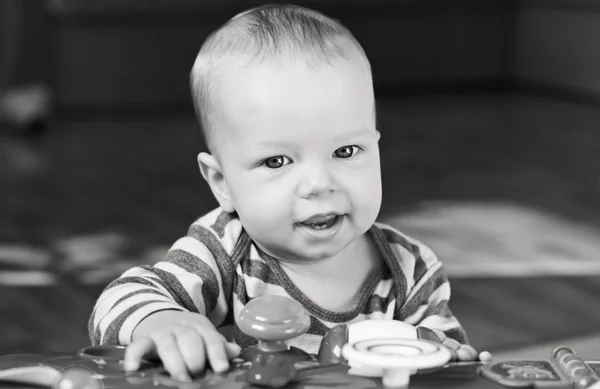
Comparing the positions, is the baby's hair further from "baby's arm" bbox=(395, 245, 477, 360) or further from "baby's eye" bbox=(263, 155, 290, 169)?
"baby's arm" bbox=(395, 245, 477, 360)

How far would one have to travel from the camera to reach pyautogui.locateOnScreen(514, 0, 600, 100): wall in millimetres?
4312

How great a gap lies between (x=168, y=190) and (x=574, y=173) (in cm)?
115

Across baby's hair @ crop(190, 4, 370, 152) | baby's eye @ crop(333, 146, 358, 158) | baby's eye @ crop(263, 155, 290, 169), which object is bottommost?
baby's eye @ crop(263, 155, 290, 169)

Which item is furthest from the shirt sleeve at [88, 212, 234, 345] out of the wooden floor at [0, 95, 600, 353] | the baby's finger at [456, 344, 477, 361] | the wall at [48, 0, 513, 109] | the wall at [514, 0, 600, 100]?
the wall at [514, 0, 600, 100]

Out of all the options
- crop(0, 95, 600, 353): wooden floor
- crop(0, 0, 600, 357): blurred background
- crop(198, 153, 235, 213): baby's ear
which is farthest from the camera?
crop(0, 0, 600, 357): blurred background

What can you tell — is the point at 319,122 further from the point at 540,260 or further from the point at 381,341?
the point at 540,260

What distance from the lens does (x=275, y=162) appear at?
85 centimetres

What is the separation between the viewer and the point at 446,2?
468cm

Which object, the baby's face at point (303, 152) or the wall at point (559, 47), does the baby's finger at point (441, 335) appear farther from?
the wall at point (559, 47)

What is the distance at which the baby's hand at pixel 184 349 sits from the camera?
70 cm

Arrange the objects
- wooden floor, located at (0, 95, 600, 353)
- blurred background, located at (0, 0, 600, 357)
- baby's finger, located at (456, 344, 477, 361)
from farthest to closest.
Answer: blurred background, located at (0, 0, 600, 357), wooden floor, located at (0, 95, 600, 353), baby's finger, located at (456, 344, 477, 361)

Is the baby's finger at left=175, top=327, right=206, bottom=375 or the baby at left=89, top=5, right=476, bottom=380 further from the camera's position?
the baby at left=89, top=5, right=476, bottom=380

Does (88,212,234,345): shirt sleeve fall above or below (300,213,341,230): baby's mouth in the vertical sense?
below

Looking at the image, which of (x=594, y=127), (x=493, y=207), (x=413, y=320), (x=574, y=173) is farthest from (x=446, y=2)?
(x=413, y=320)
